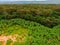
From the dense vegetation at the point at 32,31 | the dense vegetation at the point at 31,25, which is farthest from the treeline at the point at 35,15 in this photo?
the dense vegetation at the point at 32,31

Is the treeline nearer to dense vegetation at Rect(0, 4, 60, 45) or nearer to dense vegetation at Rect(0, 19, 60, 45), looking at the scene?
dense vegetation at Rect(0, 4, 60, 45)

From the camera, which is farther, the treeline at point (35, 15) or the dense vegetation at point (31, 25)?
the treeline at point (35, 15)

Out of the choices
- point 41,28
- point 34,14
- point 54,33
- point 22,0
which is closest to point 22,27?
point 41,28

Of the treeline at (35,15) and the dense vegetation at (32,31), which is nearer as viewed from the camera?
the dense vegetation at (32,31)

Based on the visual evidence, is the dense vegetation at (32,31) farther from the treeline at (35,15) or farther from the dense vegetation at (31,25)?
the treeline at (35,15)

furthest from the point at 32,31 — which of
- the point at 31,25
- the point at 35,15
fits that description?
the point at 35,15

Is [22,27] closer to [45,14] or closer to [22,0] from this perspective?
[45,14]

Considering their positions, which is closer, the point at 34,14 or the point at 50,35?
the point at 50,35

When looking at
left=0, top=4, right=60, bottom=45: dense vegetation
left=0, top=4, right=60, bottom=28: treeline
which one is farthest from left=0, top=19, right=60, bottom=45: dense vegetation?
left=0, top=4, right=60, bottom=28: treeline
